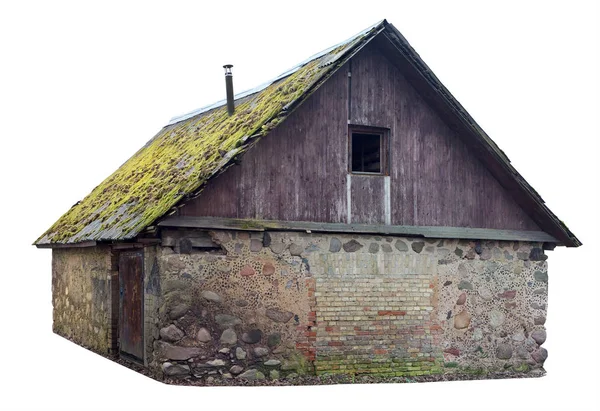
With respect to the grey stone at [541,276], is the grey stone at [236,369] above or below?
below

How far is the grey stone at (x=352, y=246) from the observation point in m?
15.9

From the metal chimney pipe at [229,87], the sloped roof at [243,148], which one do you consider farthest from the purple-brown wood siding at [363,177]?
the metal chimney pipe at [229,87]

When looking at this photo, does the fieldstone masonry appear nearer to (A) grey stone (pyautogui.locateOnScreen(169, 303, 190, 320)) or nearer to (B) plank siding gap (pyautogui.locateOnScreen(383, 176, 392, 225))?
(A) grey stone (pyautogui.locateOnScreen(169, 303, 190, 320))

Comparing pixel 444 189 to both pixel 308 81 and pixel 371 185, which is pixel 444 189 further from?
pixel 308 81

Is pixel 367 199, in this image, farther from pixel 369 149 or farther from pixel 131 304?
pixel 131 304

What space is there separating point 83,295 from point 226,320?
6452 millimetres

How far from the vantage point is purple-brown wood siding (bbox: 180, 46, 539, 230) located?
15383 mm

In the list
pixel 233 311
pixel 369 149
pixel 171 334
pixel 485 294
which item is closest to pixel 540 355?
pixel 485 294

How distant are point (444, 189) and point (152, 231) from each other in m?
5.57

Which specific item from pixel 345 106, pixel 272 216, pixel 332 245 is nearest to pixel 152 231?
pixel 272 216

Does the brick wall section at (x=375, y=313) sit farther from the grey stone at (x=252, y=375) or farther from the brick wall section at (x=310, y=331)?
the grey stone at (x=252, y=375)

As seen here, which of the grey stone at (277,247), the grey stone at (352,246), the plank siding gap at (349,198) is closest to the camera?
the grey stone at (277,247)

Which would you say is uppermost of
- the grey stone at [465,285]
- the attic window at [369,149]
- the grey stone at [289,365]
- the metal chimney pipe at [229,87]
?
the metal chimney pipe at [229,87]

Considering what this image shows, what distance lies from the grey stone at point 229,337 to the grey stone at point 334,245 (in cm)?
220
